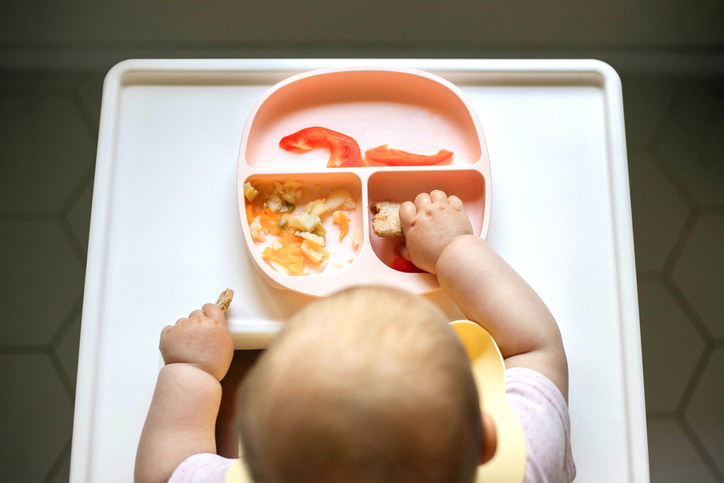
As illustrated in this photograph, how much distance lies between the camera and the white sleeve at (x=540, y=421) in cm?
50

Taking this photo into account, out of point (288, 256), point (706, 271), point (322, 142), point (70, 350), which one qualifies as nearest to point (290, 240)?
point (288, 256)

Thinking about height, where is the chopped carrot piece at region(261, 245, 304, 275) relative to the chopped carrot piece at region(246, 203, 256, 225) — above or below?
below

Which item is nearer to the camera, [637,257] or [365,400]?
[365,400]

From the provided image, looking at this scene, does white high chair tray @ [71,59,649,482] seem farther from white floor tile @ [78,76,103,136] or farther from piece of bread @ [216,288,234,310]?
white floor tile @ [78,76,103,136]

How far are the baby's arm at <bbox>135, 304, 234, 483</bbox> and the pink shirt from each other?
18mm

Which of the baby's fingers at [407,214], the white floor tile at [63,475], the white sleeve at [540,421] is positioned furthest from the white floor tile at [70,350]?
the white sleeve at [540,421]

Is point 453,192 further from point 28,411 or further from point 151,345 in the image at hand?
point 28,411

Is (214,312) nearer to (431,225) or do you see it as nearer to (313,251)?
(313,251)

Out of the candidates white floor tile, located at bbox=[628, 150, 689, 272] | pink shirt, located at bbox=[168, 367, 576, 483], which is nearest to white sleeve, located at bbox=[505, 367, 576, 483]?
pink shirt, located at bbox=[168, 367, 576, 483]

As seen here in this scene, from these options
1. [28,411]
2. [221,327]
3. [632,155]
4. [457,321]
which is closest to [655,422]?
[632,155]

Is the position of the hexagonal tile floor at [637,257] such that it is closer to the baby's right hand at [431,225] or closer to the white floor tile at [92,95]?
the white floor tile at [92,95]

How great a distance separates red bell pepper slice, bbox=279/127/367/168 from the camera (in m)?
0.64

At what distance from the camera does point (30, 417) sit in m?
1.09

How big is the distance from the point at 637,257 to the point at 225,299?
96 centimetres
